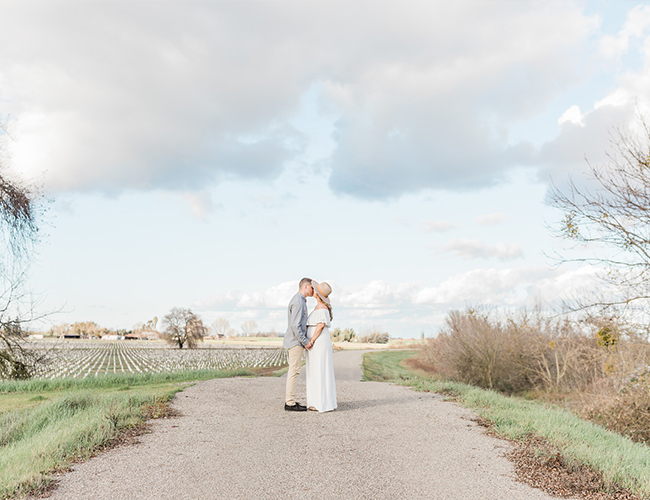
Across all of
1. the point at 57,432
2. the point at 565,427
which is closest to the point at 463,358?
the point at 565,427

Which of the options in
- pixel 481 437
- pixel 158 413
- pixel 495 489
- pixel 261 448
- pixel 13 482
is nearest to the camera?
pixel 13 482

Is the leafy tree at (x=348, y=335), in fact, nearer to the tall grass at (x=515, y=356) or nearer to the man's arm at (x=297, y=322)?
the tall grass at (x=515, y=356)

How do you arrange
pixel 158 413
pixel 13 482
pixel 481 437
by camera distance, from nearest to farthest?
pixel 13 482 → pixel 481 437 → pixel 158 413

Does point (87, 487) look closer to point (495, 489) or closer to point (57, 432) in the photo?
point (57, 432)

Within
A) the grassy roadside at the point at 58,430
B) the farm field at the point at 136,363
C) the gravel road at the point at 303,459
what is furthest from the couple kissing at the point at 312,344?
the farm field at the point at 136,363

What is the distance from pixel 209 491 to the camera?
5074mm

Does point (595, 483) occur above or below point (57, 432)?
below

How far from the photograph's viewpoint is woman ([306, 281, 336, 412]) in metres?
9.32

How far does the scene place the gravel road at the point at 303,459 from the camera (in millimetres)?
5188

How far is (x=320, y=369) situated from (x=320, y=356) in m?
0.26

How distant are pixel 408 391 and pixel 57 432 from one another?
29.5 ft

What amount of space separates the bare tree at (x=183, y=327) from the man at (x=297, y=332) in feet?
213

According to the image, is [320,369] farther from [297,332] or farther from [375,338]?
[375,338]

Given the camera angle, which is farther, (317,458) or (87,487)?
(317,458)
